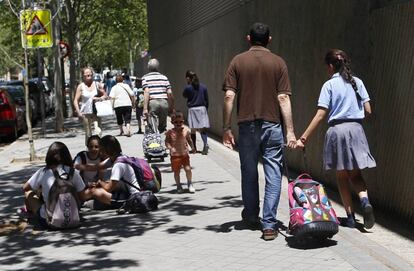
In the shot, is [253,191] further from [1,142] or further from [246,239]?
[1,142]

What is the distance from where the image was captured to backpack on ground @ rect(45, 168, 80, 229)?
6914 mm

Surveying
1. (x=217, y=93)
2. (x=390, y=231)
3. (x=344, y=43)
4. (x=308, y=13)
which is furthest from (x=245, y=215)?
(x=217, y=93)

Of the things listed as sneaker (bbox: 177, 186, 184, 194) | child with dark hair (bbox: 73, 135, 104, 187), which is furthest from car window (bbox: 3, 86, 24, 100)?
child with dark hair (bbox: 73, 135, 104, 187)

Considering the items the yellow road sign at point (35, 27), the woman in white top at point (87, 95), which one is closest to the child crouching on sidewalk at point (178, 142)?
the woman in white top at point (87, 95)

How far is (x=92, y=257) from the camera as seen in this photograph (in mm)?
5855

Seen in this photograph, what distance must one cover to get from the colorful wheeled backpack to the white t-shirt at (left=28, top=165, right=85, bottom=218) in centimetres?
251

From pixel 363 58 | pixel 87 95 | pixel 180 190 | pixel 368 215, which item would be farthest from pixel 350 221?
pixel 87 95

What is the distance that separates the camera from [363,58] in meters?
7.24

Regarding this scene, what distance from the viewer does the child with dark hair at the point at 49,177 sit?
22.9 feet

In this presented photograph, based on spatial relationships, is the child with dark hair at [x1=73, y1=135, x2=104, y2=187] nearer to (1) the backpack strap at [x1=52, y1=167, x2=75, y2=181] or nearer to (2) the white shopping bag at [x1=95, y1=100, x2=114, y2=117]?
(1) the backpack strap at [x1=52, y1=167, x2=75, y2=181]

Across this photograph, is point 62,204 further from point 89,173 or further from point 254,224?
point 254,224

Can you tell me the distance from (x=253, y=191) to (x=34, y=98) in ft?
68.8

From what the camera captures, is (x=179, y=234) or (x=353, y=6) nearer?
(x=179, y=234)

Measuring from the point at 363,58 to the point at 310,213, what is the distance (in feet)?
7.82
